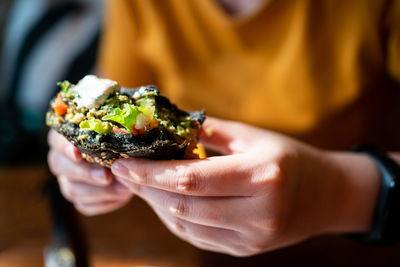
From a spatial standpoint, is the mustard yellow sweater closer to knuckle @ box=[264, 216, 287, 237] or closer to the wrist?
the wrist

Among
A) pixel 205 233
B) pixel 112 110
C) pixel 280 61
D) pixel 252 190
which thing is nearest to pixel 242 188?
pixel 252 190

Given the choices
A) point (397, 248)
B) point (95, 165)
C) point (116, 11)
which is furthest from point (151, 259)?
point (116, 11)

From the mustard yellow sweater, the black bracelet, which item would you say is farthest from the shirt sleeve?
the black bracelet

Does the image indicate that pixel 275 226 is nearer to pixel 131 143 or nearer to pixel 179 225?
pixel 179 225

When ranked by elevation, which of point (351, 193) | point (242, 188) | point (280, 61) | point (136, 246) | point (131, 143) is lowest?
point (136, 246)

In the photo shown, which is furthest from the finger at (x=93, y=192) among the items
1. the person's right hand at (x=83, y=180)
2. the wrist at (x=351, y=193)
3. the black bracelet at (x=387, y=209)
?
the black bracelet at (x=387, y=209)

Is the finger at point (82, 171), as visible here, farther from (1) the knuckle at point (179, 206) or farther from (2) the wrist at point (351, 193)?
(2) the wrist at point (351, 193)

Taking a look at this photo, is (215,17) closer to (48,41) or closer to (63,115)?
(63,115)
